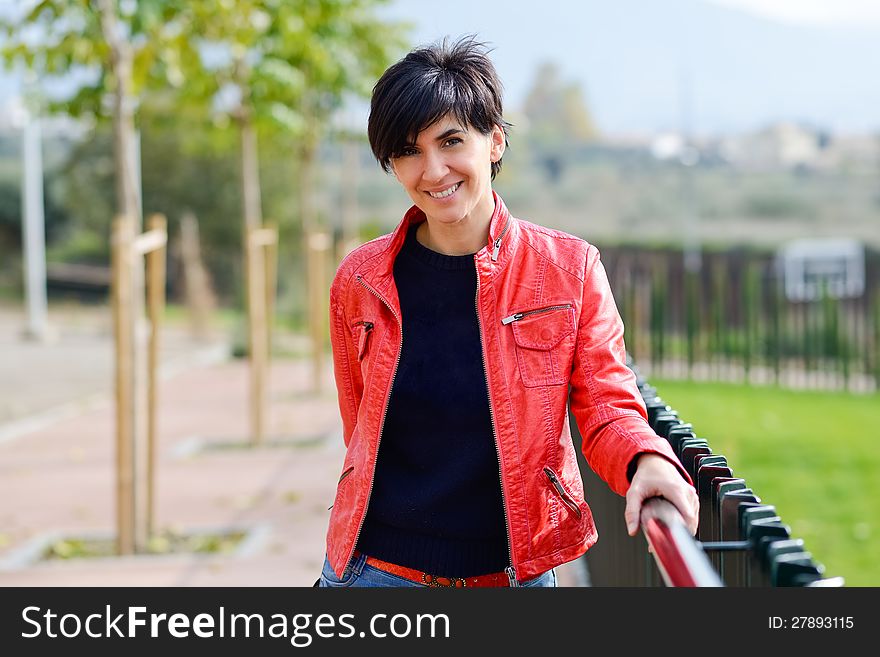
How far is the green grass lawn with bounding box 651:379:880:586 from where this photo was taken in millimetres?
7633

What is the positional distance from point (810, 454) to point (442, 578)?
27.9 ft

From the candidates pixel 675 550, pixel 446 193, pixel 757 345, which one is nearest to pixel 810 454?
pixel 757 345

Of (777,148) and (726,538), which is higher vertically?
(777,148)

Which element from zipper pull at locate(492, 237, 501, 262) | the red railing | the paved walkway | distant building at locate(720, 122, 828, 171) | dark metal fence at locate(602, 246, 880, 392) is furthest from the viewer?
distant building at locate(720, 122, 828, 171)

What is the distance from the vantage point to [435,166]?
84.8 inches

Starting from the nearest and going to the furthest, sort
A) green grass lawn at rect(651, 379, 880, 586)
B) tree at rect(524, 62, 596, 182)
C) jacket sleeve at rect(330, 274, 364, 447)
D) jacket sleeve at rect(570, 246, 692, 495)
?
1. jacket sleeve at rect(570, 246, 692, 495)
2. jacket sleeve at rect(330, 274, 364, 447)
3. green grass lawn at rect(651, 379, 880, 586)
4. tree at rect(524, 62, 596, 182)

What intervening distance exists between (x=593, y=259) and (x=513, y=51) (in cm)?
13950

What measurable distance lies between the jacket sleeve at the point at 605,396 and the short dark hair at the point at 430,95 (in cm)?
33

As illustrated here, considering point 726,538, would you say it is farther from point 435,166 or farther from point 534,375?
point 435,166

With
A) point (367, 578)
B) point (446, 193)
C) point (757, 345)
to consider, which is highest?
point (446, 193)

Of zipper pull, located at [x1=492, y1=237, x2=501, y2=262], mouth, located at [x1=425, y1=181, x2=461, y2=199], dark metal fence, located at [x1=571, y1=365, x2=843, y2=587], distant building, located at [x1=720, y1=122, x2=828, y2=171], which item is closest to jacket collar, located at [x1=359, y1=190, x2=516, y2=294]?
zipper pull, located at [x1=492, y1=237, x2=501, y2=262]

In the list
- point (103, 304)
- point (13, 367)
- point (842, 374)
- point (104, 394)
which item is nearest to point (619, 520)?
point (104, 394)

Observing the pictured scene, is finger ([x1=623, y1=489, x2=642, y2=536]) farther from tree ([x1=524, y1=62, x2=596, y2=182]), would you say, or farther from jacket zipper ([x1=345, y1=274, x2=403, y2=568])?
tree ([x1=524, y1=62, x2=596, y2=182])

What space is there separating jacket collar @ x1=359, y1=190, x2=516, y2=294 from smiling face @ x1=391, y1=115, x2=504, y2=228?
58mm
